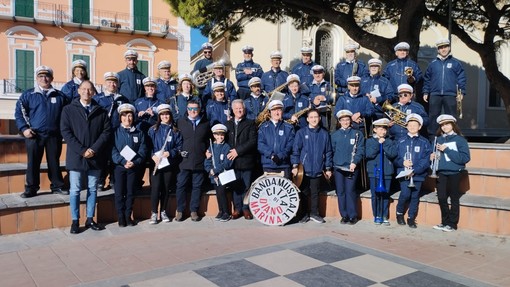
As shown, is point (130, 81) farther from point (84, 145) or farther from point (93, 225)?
point (93, 225)

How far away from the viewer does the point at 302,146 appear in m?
7.14

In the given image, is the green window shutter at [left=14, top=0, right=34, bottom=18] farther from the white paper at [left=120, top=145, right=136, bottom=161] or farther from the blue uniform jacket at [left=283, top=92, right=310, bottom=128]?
the blue uniform jacket at [left=283, top=92, right=310, bottom=128]

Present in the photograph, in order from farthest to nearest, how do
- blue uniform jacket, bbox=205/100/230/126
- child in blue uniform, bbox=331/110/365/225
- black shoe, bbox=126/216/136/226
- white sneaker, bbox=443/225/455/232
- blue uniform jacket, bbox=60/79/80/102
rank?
blue uniform jacket, bbox=205/100/230/126 < blue uniform jacket, bbox=60/79/80/102 < child in blue uniform, bbox=331/110/365/225 < black shoe, bbox=126/216/136/226 < white sneaker, bbox=443/225/455/232

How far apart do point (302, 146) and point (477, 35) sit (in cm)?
2062

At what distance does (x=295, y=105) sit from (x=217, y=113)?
1393 millimetres

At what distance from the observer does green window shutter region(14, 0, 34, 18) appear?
2212 cm

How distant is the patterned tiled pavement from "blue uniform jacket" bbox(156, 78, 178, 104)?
2.35m

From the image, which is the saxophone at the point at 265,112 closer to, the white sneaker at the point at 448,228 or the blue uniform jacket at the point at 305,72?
the blue uniform jacket at the point at 305,72

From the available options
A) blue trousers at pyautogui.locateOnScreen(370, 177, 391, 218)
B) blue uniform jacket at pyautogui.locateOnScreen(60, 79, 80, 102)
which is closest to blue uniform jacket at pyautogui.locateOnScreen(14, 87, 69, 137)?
blue uniform jacket at pyautogui.locateOnScreen(60, 79, 80, 102)

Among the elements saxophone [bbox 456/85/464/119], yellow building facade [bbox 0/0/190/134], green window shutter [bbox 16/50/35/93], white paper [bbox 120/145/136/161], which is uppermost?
yellow building facade [bbox 0/0/190/134]

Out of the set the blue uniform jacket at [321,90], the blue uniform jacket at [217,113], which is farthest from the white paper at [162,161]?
the blue uniform jacket at [321,90]

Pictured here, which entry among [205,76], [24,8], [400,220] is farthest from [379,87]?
[24,8]

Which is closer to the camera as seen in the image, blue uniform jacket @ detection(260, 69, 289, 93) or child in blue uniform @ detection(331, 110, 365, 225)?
child in blue uniform @ detection(331, 110, 365, 225)

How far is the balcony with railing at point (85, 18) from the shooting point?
72.7ft
